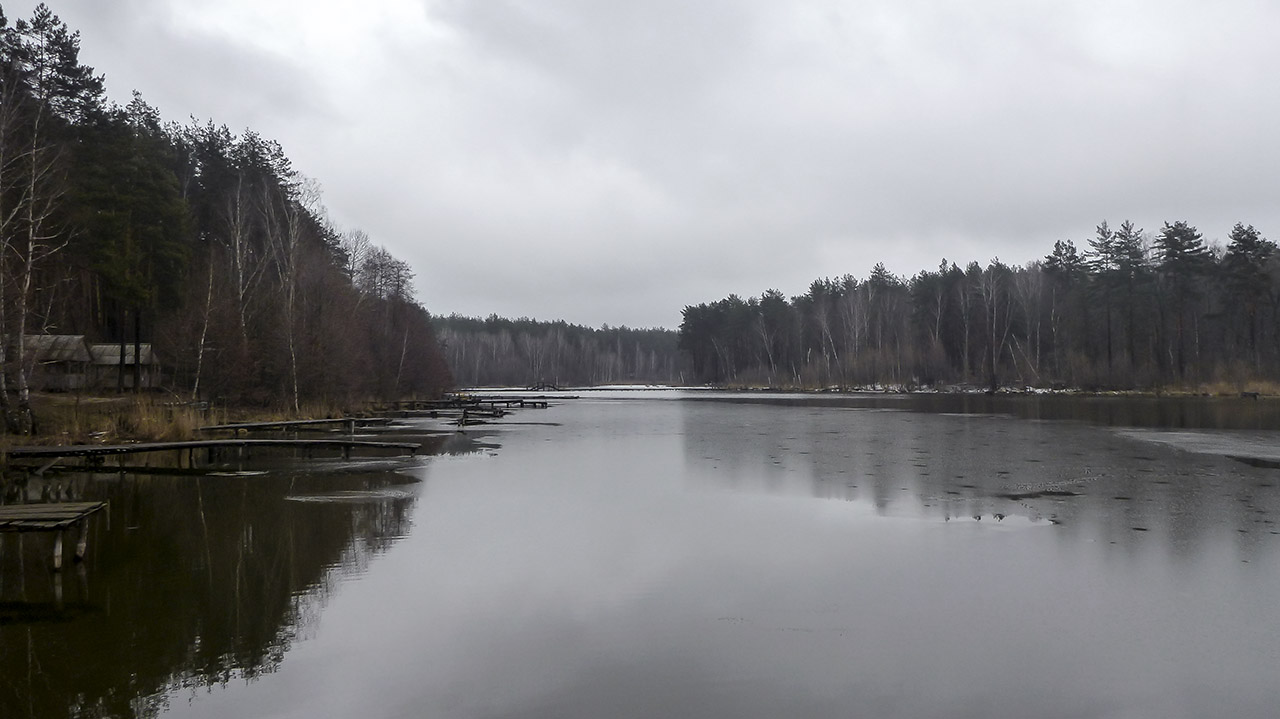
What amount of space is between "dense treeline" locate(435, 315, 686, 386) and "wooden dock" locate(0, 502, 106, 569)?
4295 inches

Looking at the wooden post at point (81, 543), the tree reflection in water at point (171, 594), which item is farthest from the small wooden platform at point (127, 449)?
the wooden post at point (81, 543)

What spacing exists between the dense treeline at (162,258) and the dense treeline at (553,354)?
244ft

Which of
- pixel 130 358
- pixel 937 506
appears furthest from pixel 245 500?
pixel 130 358

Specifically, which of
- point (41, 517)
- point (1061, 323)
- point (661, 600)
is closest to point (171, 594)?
point (41, 517)

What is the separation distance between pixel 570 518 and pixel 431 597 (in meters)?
4.76

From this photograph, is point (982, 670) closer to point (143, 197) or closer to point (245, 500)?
point (245, 500)

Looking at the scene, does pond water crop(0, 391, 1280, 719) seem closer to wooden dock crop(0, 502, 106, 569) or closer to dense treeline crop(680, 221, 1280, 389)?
wooden dock crop(0, 502, 106, 569)

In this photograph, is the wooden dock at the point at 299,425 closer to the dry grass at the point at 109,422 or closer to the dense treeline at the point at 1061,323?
the dry grass at the point at 109,422

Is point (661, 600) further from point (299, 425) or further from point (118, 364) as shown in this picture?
point (118, 364)

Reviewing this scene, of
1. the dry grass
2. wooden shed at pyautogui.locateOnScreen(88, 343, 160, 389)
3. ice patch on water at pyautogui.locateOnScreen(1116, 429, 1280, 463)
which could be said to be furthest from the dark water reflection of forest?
wooden shed at pyautogui.locateOnScreen(88, 343, 160, 389)

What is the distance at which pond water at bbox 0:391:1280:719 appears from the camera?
6070 millimetres

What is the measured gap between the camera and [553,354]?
461 feet

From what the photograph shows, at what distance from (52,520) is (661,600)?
685cm

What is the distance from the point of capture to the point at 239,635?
24.1 ft
